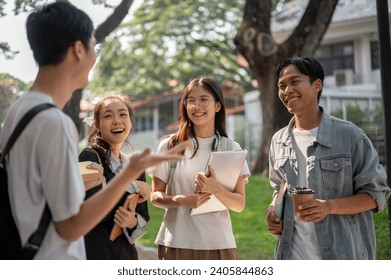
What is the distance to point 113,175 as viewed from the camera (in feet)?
6.17

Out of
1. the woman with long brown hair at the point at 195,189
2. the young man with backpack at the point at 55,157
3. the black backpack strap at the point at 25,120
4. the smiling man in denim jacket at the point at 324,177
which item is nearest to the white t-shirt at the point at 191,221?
the woman with long brown hair at the point at 195,189

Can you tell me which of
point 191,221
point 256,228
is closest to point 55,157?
point 191,221

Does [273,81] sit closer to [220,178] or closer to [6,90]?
A: [6,90]

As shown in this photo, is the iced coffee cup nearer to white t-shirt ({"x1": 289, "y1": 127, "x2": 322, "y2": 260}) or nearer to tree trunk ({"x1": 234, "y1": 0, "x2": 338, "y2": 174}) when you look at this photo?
white t-shirt ({"x1": 289, "y1": 127, "x2": 322, "y2": 260})

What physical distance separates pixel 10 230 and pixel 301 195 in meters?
0.78

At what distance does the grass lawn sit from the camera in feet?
13.0

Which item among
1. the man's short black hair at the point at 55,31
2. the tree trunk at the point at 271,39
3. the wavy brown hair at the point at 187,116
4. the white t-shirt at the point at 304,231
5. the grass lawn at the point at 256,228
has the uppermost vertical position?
the tree trunk at the point at 271,39

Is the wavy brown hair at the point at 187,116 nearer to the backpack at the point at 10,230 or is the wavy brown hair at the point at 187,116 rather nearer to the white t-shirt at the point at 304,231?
the white t-shirt at the point at 304,231

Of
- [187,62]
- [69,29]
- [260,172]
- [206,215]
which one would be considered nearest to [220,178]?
[206,215]

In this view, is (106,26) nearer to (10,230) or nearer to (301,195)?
(301,195)

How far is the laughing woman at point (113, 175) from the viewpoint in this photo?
5.88ft

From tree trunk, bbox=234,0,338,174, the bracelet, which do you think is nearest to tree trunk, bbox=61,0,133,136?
tree trunk, bbox=234,0,338,174

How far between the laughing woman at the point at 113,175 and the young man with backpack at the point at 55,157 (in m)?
0.51

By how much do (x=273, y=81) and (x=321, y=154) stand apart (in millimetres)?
3733
